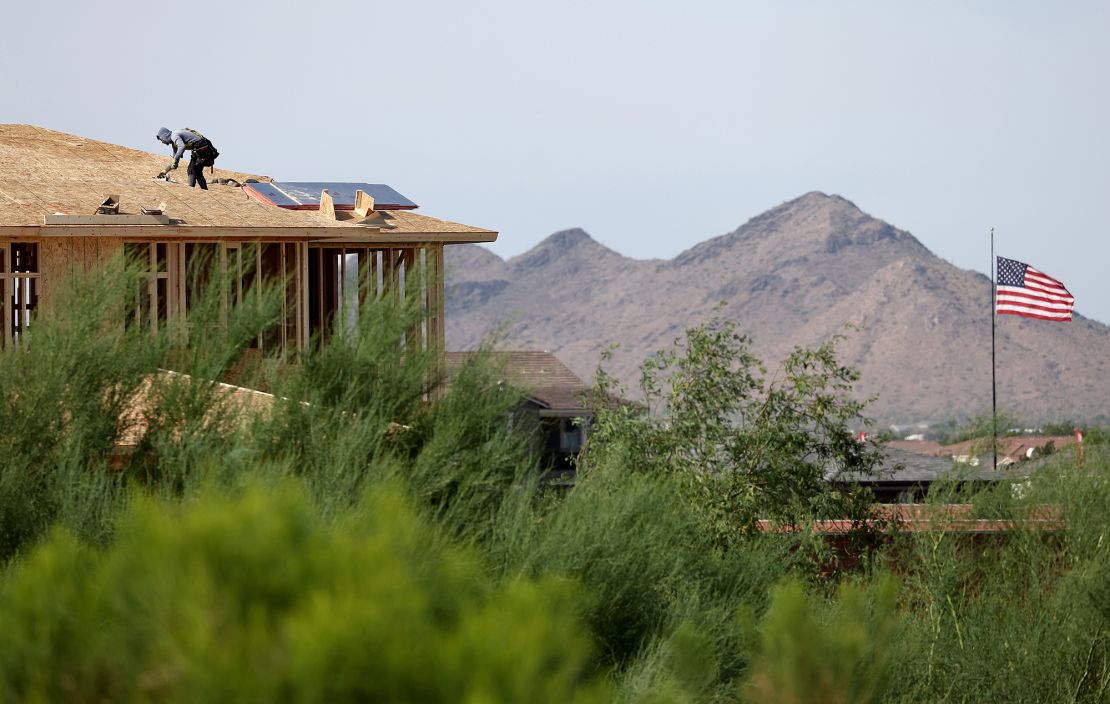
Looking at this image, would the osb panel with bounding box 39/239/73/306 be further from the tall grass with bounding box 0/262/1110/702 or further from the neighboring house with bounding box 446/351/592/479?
the neighboring house with bounding box 446/351/592/479

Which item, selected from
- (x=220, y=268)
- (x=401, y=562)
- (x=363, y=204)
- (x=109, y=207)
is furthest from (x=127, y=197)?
A: (x=401, y=562)

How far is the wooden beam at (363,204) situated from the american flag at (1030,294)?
1912cm

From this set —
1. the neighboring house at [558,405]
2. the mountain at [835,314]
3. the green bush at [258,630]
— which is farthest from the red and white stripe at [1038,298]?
the mountain at [835,314]

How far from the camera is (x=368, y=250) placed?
995 inches

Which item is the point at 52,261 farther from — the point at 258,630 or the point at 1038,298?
the point at 1038,298

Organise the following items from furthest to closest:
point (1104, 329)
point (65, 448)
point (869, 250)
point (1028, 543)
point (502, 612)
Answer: point (869, 250), point (1104, 329), point (1028, 543), point (65, 448), point (502, 612)

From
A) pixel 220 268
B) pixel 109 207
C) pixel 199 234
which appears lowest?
pixel 220 268

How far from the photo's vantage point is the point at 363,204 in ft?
84.9

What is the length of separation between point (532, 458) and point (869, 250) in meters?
174

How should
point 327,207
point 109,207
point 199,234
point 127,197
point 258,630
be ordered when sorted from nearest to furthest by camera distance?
point 258,630
point 109,207
point 199,234
point 127,197
point 327,207

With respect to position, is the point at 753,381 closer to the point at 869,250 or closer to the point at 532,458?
the point at 532,458

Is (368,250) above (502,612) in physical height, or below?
above

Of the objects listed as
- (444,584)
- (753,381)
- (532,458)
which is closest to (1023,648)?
(532,458)

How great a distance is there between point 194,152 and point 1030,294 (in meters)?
23.2
